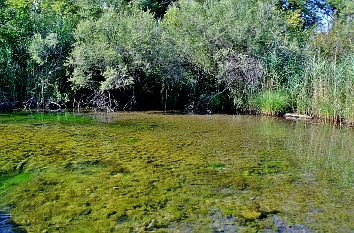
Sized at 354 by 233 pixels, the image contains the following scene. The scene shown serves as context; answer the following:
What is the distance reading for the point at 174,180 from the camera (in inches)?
196

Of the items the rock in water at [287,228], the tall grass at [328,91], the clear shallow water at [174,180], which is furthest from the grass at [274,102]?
the rock in water at [287,228]

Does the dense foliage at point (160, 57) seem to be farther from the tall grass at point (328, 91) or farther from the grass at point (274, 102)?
the tall grass at point (328, 91)

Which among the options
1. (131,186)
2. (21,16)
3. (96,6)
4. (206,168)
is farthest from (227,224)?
(96,6)

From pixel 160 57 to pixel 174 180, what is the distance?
30.8 feet

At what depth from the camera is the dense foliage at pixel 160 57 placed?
43.7ft

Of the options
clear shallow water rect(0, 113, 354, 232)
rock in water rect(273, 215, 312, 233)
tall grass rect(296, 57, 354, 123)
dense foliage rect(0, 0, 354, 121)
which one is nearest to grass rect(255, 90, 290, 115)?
dense foliage rect(0, 0, 354, 121)

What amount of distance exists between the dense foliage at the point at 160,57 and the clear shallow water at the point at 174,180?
481cm

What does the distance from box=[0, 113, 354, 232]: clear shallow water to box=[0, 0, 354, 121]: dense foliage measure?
4810 mm

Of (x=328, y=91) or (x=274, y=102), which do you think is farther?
(x=274, y=102)

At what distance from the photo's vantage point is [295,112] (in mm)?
12938

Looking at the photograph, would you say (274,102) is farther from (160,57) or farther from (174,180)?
(174,180)

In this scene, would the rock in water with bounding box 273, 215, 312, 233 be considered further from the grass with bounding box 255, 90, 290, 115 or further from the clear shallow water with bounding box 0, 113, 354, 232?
the grass with bounding box 255, 90, 290, 115

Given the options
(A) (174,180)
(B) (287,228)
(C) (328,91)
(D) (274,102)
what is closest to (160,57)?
(D) (274,102)

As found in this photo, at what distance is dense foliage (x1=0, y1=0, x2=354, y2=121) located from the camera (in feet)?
43.7
